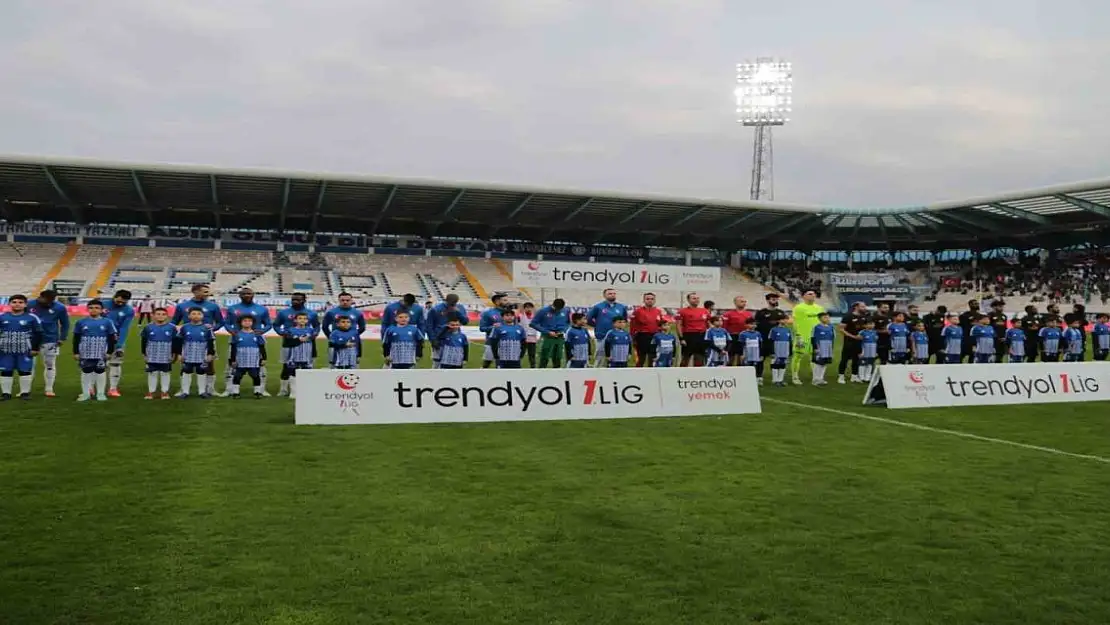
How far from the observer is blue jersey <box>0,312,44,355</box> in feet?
38.7

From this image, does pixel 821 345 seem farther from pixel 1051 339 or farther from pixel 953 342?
A: pixel 1051 339

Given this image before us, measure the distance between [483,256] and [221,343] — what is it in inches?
1094

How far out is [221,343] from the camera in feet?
92.3

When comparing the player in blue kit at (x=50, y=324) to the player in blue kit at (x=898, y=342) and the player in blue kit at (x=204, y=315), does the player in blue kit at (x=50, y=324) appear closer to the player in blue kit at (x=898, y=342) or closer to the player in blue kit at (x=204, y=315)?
the player in blue kit at (x=204, y=315)

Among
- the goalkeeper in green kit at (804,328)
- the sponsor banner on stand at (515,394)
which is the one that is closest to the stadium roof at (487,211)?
the goalkeeper in green kit at (804,328)

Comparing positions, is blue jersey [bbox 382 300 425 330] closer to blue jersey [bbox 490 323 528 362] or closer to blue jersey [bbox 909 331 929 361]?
blue jersey [bbox 490 323 528 362]

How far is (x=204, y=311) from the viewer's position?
12922mm

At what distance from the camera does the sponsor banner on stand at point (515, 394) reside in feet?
34.1

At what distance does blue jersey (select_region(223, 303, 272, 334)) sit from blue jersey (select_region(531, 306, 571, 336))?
4697 mm

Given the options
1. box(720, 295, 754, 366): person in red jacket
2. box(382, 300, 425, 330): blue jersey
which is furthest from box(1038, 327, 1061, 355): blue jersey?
box(382, 300, 425, 330): blue jersey

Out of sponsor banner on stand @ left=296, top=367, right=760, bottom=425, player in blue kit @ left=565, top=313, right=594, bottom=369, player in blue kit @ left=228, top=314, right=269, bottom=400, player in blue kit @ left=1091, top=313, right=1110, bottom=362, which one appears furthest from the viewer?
player in blue kit @ left=1091, top=313, right=1110, bottom=362

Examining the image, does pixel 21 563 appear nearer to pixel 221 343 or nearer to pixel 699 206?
pixel 221 343

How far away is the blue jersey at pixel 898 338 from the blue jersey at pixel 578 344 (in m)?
7.04

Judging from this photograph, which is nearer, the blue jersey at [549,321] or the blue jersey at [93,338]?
the blue jersey at [93,338]
